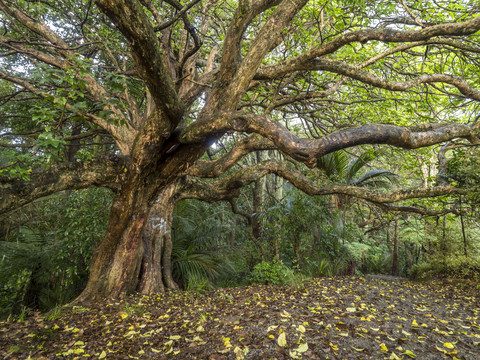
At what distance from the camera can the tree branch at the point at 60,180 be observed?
325cm

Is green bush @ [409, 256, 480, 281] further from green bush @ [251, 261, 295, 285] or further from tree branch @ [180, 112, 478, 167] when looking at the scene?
tree branch @ [180, 112, 478, 167]

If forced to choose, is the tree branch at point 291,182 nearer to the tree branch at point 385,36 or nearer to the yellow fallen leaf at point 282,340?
the tree branch at point 385,36

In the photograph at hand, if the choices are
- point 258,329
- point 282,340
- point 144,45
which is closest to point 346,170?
point 258,329

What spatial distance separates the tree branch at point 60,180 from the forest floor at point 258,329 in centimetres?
151

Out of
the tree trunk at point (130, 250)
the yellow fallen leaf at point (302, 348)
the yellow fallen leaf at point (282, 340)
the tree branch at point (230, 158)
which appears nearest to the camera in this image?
the yellow fallen leaf at point (302, 348)

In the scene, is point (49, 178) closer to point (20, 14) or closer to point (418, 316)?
point (20, 14)

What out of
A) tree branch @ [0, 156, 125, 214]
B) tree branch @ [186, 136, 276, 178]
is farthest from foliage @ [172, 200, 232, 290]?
tree branch @ [0, 156, 125, 214]

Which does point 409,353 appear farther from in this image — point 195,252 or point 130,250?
point 195,252

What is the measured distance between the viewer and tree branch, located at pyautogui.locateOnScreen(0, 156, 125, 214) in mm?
3250

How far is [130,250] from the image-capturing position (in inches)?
173

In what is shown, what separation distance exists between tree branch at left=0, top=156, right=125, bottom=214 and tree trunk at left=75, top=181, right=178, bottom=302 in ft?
1.23

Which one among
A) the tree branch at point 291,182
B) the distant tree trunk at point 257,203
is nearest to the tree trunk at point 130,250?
the tree branch at point 291,182

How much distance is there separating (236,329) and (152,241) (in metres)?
2.73

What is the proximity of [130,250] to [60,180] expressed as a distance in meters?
1.54
